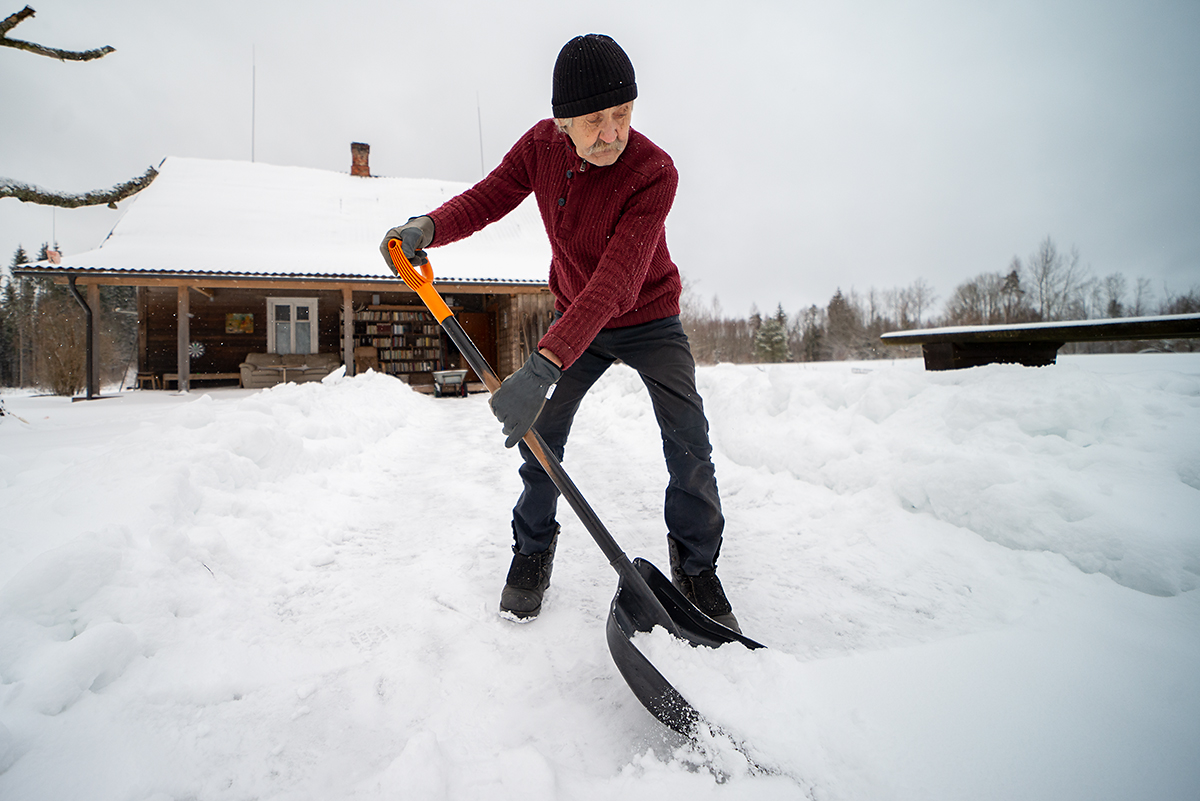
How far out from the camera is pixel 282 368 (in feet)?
37.2

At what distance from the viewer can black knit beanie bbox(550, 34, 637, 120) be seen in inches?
57.6

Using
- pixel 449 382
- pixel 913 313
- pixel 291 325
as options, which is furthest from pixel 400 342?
pixel 913 313

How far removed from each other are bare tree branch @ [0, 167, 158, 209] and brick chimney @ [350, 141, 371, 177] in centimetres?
953

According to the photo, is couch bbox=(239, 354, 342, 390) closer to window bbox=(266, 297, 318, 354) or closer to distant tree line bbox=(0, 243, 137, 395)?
window bbox=(266, 297, 318, 354)

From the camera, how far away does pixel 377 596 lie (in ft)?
Answer: 5.89

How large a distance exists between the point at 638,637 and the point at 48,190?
9318 mm

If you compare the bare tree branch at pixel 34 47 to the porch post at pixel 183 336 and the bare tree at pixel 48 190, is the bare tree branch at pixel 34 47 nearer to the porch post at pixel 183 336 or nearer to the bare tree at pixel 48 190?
the bare tree at pixel 48 190

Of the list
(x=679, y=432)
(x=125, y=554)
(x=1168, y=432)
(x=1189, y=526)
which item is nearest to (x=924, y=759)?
(x=679, y=432)

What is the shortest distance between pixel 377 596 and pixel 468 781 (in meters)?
0.96

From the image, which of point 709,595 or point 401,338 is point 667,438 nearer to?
point 709,595

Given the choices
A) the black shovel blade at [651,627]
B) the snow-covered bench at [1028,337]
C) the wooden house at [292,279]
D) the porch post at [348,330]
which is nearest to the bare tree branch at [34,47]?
the wooden house at [292,279]

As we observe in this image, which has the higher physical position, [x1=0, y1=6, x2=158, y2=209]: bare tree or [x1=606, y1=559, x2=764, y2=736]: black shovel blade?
[x1=0, y1=6, x2=158, y2=209]: bare tree

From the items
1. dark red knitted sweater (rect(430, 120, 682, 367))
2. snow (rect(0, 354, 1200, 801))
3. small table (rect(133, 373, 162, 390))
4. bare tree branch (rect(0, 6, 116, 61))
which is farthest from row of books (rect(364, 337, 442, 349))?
dark red knitted sweater (rect(430, 120, 682, 367))

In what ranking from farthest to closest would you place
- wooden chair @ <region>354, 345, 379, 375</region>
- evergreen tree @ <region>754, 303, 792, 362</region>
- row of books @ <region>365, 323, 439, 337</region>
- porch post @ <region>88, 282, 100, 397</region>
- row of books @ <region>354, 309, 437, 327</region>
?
evergreen tree @ <region>754, 303, 792, 362</region>
row of books @ <region>365, 323, 439, 337</region>
row of books @ <region>354, 309, 437, 327</region>
wooden chair @ <region>354, 345, 379, 375</region>
porch post @ <region>88, 282, 100, 397</region>
